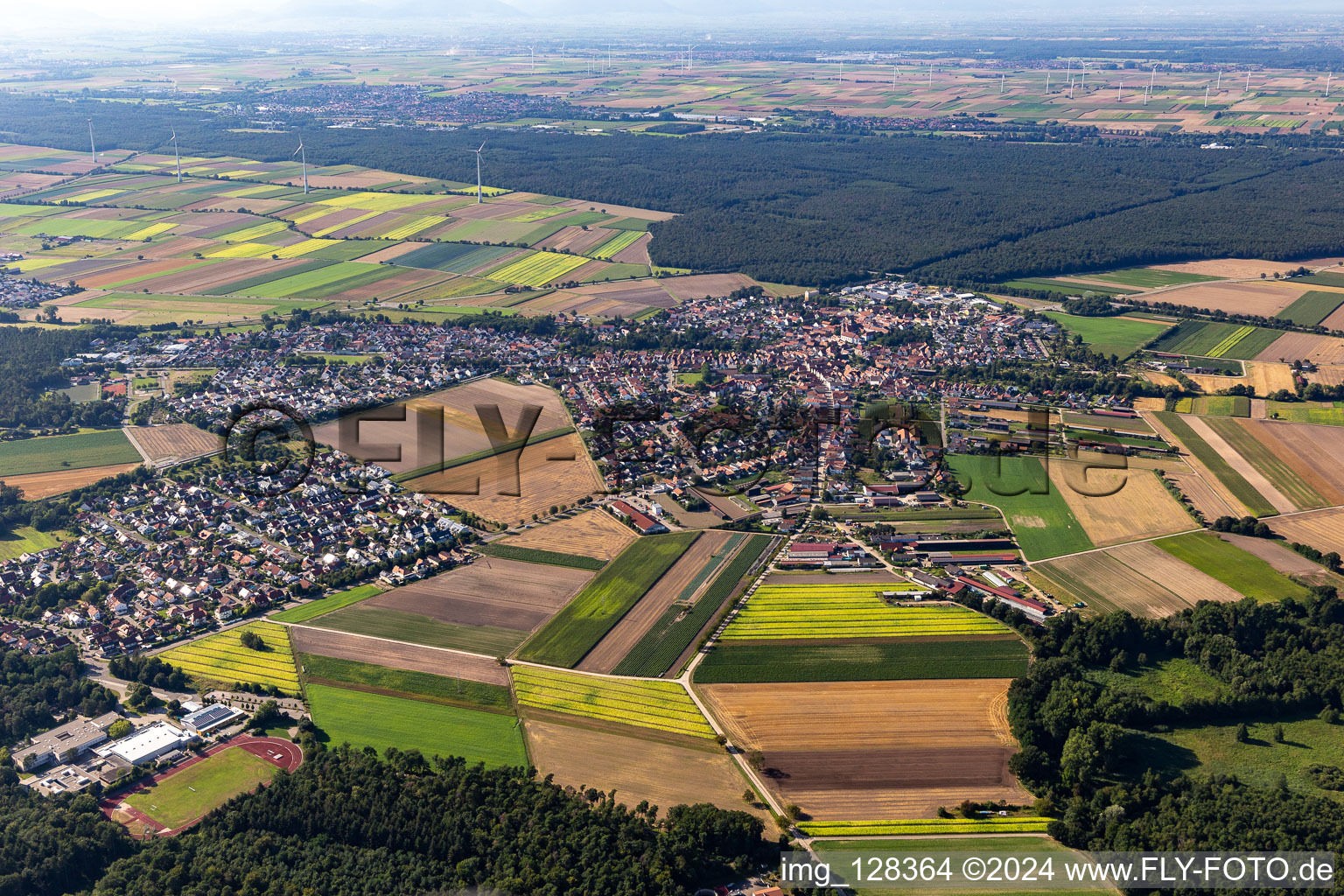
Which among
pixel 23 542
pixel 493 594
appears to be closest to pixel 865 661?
pixel 493 594

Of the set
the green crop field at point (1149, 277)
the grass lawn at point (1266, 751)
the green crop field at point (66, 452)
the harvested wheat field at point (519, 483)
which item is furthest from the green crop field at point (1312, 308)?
the green crop field at point (66, 452)

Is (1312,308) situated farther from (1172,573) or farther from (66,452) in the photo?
(66,452)

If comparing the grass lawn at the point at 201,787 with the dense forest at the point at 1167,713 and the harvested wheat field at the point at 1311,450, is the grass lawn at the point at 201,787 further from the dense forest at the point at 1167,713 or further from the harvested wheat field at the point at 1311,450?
the harvested wheat field at the point at 1311,450

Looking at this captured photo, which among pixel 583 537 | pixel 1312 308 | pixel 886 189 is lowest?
pixel 583 537

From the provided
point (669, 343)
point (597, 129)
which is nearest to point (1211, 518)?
point (669, 343)

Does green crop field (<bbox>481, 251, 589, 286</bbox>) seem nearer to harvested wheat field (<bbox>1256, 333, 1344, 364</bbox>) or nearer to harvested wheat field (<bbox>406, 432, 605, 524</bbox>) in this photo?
harvested wheat field (<bbox>406, 432, 605, 524</bbox>)
